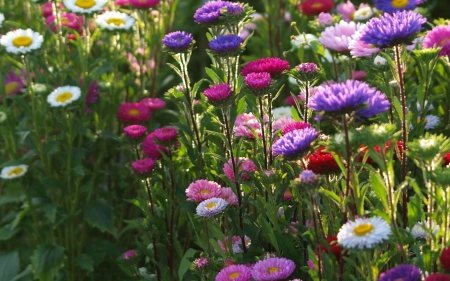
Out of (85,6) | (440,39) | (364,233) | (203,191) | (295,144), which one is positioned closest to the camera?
(364,233)

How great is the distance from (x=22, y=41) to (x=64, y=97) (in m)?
0.23

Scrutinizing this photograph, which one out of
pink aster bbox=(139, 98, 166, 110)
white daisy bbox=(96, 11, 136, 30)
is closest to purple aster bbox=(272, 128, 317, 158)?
pink aster bbox=(139, 98, 166, 110)

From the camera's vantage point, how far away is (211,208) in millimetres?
1457

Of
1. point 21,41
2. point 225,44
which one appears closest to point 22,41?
point 21,41

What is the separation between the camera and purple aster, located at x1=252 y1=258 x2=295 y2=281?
1237mm

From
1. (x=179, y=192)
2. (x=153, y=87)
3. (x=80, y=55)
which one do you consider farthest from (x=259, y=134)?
(x=153, y=87)

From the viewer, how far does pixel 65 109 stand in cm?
207

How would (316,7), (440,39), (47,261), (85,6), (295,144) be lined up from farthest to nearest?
(316,7) < (85,6) < (47,261) < (440,39) < (295,144)

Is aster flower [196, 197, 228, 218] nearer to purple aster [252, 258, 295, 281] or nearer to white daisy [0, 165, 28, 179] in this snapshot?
purple aster [252, 258, 295, 281]

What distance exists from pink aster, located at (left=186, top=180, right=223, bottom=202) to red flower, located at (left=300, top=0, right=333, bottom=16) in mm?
1065

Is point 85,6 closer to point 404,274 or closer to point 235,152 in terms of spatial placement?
point 235,152

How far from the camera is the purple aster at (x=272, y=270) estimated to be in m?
1.24

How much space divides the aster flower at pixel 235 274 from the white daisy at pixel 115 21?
1.26 metres

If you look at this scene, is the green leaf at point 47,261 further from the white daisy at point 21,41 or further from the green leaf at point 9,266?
the white daisy at point 21,41
